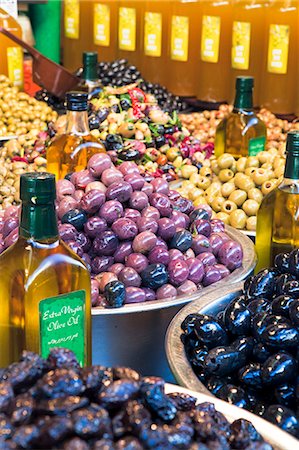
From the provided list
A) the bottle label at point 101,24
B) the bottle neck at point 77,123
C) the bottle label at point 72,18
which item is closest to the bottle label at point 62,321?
the bottle neck at point 77,123

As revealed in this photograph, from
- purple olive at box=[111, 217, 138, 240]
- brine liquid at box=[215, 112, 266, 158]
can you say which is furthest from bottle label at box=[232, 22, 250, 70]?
purple olive at box=[111, 217, 138, 240]

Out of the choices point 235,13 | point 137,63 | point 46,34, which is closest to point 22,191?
point 235,13

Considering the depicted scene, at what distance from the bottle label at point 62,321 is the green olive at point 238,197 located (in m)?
1.00

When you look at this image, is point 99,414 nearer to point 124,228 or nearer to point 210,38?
point 124,228

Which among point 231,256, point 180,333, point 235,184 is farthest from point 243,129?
point 180,333

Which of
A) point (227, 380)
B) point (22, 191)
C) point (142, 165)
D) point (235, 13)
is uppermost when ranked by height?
point (235, 13)

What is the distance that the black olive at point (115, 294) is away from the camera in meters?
1.44

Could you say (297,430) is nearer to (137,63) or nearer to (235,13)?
(235,13)

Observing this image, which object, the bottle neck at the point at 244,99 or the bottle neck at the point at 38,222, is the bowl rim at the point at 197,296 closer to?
the bottle neck at the point at 38,222

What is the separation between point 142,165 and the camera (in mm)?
2307

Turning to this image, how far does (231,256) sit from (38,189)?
0.68 m

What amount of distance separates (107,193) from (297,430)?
0.74 metres

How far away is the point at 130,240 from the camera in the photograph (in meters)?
1.61

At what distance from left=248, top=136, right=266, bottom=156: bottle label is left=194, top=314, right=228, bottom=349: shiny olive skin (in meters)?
1.33
